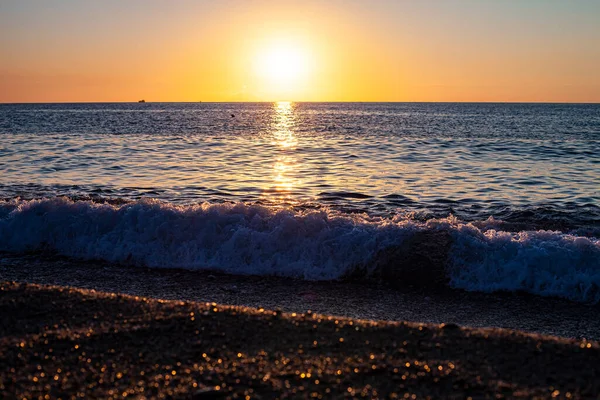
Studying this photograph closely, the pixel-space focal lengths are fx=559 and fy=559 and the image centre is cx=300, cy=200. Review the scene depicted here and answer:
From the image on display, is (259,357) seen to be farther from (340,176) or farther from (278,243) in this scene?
(340,176)

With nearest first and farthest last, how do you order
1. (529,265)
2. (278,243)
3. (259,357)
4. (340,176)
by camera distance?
(259,357) < (529,265) < (278,243) < (340,176)

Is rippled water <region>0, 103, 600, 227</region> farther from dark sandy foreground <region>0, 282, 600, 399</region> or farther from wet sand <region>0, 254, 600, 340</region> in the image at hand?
dark sandy foreground <region>0, 282, 600, 399</region>

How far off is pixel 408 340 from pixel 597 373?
140cm

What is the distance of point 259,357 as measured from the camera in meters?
4.31

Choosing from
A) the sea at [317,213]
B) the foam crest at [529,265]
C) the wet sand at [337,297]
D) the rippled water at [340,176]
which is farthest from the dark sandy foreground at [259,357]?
the rippled water at [340,176]

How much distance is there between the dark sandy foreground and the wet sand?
1.93 meters

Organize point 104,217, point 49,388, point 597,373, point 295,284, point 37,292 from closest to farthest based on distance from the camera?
point 49,388
point 597,373
point 37,292
point 295,284
point 104,217

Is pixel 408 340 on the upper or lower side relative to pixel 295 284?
upper

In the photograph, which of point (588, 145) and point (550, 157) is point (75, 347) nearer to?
point (550, 157)

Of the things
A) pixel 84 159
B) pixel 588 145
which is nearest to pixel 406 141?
pixel 588 145

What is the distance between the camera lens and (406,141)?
105ft

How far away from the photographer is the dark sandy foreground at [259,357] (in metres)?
3.79

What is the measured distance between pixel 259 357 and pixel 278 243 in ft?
16.0

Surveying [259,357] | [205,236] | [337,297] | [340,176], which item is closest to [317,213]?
[205,236]
